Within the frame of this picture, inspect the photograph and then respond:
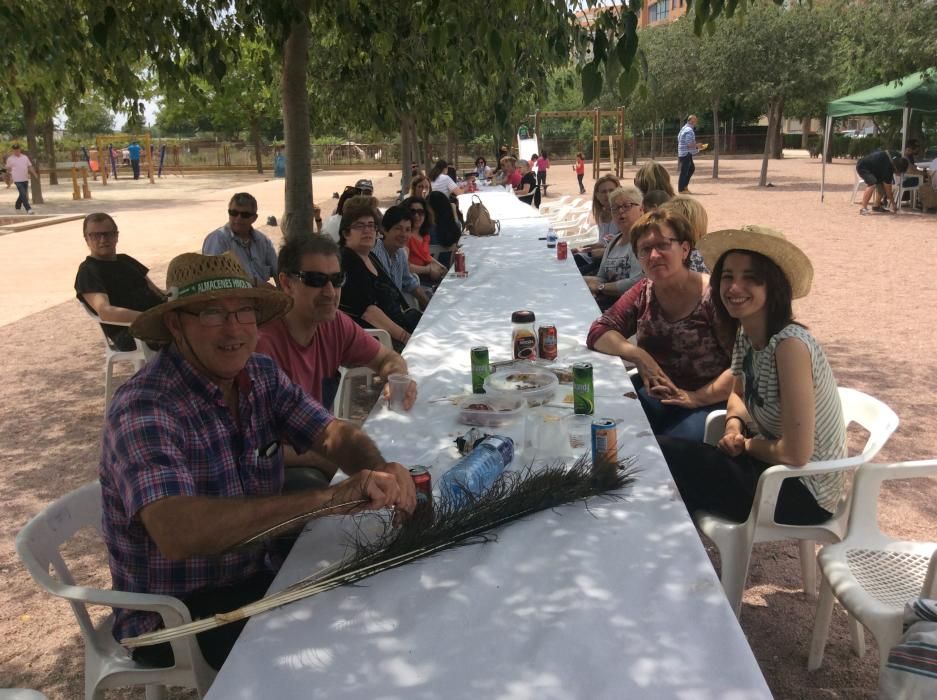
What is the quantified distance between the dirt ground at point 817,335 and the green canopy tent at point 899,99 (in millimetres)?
2167

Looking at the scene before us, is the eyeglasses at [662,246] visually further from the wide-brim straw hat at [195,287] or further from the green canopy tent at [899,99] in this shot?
the green canopy tent at [899,99]

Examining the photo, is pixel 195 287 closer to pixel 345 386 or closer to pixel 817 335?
pixel 345 386

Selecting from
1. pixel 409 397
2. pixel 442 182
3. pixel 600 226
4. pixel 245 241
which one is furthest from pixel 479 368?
pixel 442 182

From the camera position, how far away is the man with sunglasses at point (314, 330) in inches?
126

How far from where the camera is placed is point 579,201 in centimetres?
1223

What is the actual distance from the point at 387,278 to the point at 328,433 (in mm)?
3005

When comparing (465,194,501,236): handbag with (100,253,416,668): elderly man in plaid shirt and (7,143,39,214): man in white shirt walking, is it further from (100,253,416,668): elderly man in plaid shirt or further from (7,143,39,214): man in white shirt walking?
(7,143,39,214): man in white shirt walking

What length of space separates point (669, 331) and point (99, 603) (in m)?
2.60

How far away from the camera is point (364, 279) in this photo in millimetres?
4926

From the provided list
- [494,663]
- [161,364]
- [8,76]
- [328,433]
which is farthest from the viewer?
[8,76]

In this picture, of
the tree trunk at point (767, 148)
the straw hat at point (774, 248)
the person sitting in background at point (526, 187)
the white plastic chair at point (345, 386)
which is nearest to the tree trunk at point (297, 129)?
the white plastic chair at point (345, 386)

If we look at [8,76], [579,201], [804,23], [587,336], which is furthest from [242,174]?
[587,336]

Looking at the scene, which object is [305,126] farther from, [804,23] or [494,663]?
[804,23]

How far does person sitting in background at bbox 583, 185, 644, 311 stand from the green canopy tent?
1339 cm
